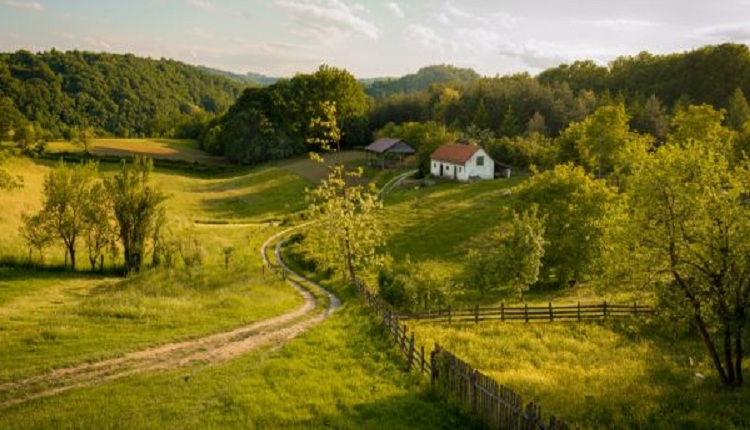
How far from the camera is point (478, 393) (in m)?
16.2

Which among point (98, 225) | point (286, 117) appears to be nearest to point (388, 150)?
point (286, 117)

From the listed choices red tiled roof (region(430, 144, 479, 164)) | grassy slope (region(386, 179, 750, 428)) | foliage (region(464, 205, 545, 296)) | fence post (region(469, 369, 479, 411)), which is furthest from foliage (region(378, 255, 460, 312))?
red tiled roof (region(430, 144, 479, 164))

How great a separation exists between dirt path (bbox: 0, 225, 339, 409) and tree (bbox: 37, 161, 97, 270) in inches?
805

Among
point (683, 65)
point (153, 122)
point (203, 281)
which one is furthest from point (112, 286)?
point (153, 122)

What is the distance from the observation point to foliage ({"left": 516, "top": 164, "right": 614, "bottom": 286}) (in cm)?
4281

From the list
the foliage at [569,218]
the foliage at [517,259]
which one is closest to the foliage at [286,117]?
the foliage at [569,218]

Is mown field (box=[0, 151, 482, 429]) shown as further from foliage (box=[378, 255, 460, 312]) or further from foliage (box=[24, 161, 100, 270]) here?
foliage (box=[378, 255, 460, 312])

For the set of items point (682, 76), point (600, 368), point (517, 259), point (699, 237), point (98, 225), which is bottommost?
point (600, 368)

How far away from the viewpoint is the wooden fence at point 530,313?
3155 centimetres

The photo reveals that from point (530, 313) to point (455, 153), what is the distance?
51295mm

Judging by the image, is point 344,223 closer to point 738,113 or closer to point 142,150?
point 738,113

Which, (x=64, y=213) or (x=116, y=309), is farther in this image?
(x=64, y=213)

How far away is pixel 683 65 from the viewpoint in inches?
4528

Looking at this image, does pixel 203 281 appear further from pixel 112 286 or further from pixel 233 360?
pixel 233 360
